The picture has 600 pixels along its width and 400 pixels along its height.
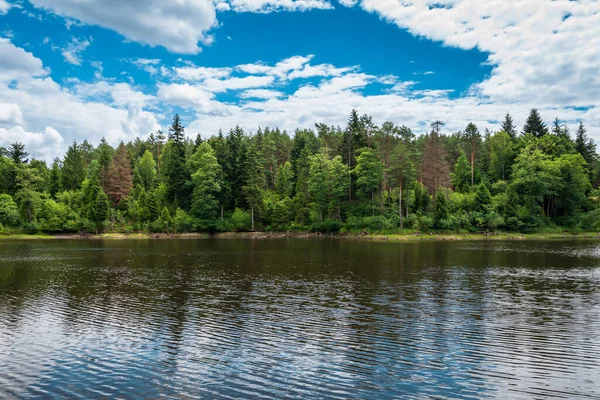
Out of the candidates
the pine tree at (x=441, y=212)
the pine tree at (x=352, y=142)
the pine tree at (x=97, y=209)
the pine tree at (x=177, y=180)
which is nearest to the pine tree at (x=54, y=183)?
the pine tree at (x=97, y=209)

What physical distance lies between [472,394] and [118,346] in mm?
14674

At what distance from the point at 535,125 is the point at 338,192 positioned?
71294 mm

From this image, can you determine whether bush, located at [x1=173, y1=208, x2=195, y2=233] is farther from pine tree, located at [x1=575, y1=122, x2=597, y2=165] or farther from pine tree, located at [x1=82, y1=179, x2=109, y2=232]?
pine tree, located at [x1=575, y1=122, x2=597, y2=165]

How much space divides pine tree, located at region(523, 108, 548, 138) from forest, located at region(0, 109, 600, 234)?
5122mm

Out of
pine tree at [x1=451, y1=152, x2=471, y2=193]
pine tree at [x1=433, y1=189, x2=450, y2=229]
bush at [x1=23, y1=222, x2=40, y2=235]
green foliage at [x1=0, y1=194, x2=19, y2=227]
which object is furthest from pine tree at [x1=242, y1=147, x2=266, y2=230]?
green foliage at [x1=0, y1=194, x2=19, y2=227]

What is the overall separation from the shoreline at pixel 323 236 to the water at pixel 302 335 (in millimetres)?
47482

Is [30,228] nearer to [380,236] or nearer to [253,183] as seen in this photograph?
[253,183]

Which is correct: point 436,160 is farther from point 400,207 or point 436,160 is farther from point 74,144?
point 74,144

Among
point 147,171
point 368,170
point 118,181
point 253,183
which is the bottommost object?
point 253,183

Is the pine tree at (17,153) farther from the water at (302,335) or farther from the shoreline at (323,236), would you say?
the water at (302,335)

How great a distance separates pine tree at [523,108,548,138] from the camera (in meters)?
120

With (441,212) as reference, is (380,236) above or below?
below

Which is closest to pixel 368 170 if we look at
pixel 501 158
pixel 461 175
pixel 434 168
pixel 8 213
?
pixel 434 168

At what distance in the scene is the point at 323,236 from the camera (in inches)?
3730
